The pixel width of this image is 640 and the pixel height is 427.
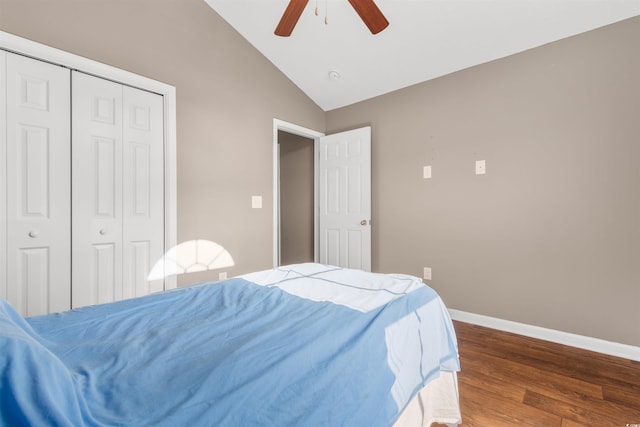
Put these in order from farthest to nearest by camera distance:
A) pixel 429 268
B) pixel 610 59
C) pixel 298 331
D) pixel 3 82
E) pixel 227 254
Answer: pixel 429 268, pixel 227 254, pixel 610 59, pixel 3 82, pixel 298 331

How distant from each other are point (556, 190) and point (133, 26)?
3.53 meters

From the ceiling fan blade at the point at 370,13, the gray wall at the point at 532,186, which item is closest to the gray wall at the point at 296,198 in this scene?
the gray wall at the point at 532,186

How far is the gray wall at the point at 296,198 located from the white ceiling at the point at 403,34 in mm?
1068

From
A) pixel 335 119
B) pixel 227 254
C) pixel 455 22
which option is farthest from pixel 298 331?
pixel 335 119

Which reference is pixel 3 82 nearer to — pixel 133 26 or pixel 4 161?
pixel 4 161

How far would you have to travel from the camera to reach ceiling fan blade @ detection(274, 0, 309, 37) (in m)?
1.67

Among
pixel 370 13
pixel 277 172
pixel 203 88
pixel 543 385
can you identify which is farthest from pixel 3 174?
pixel 543 385

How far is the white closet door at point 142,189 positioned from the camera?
7.39ft

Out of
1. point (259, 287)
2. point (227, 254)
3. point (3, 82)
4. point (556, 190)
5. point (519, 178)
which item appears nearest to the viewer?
point (259, 287)

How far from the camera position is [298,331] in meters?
0.94

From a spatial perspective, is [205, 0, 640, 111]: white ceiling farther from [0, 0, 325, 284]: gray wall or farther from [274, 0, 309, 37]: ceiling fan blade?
[274, 0, 309, 37]: ceiling fan blade

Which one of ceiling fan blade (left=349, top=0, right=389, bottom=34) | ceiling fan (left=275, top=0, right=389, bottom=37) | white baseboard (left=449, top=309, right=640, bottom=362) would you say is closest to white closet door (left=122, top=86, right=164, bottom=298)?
ceiling fan (left=275, top=0, right=389, bottom=37)

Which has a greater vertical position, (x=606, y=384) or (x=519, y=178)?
(x=519, y=178)

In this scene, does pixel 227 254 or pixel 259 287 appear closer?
pixel 259 287
